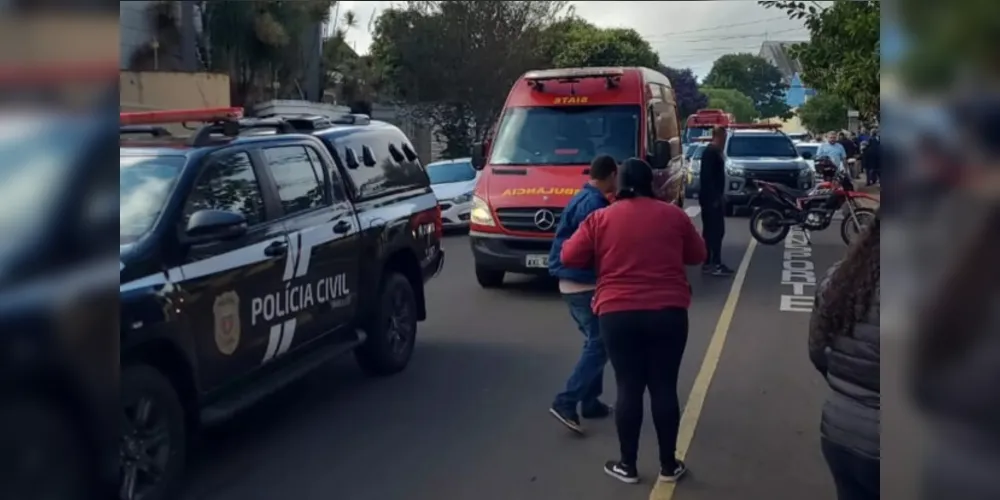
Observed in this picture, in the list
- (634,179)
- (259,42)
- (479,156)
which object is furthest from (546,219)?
(259,42)

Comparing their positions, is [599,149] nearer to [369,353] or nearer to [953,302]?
[369,353]

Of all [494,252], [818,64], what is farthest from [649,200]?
[494,252]

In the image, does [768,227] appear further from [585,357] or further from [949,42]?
[949,42]

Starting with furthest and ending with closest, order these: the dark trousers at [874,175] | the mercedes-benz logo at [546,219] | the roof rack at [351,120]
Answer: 1. the mercedes-benz logo at [546,219]
2. the roof rack at [351,120]
3. the dark trousers at [874,175]

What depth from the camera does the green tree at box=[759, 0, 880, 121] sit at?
5504mm

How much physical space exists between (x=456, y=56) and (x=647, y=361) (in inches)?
458

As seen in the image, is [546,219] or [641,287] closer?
[641,287]

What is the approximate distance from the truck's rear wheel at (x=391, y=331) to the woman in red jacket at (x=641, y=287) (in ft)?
8.61

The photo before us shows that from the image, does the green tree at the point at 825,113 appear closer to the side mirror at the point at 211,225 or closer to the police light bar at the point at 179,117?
the side mirror at the point at 211,225

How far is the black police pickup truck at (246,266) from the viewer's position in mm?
5141

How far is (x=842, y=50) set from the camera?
646 centimetres

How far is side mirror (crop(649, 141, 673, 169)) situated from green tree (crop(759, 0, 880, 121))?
5.04 metres

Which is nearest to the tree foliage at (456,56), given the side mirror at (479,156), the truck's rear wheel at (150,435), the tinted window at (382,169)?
→ the side mirror at (479,156)

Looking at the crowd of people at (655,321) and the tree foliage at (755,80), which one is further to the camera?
the tree foliage at (755,80)
